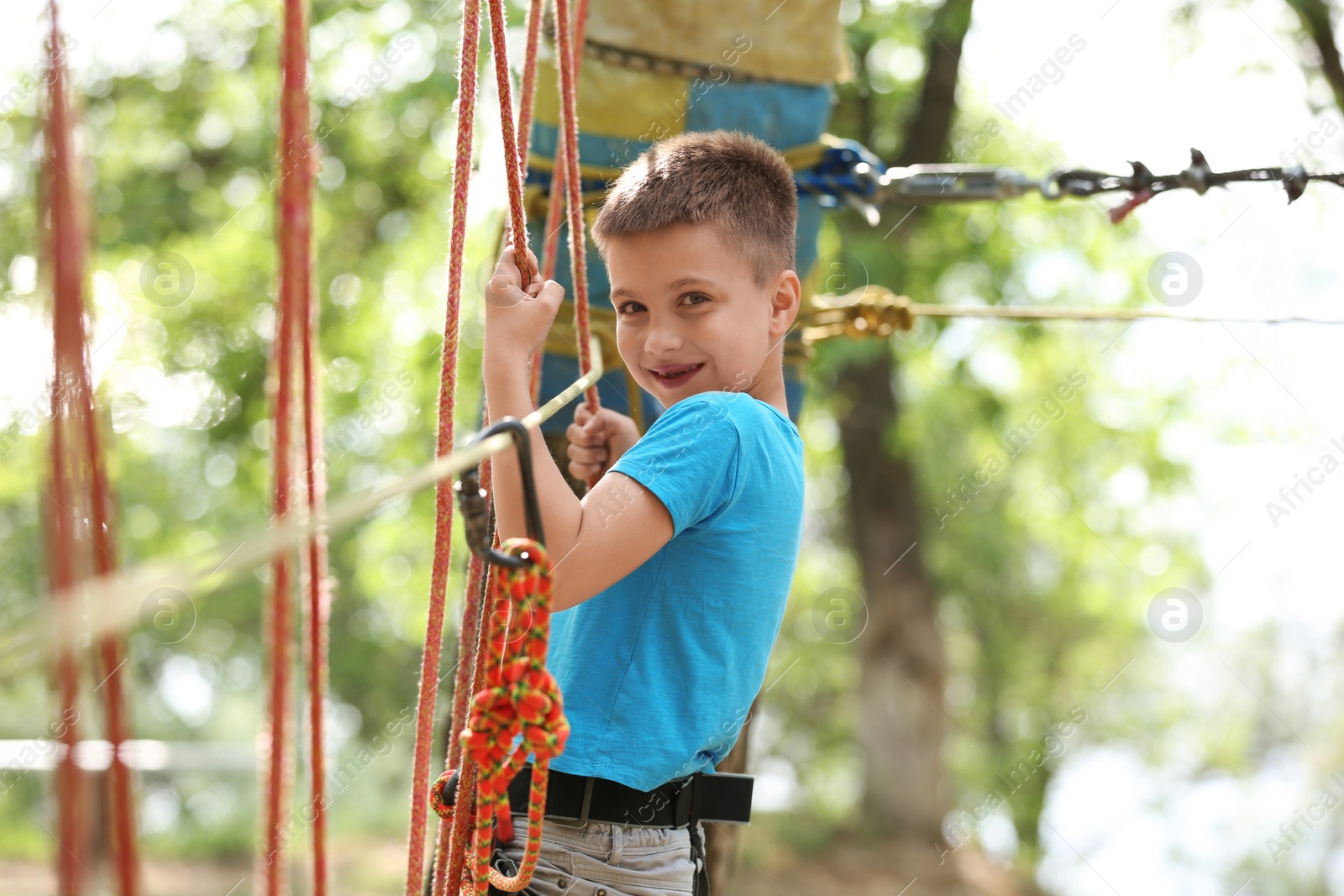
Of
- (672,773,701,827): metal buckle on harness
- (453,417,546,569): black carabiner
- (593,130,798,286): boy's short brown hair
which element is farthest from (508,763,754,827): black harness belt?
(593,130,798,286): boy's short brown hair

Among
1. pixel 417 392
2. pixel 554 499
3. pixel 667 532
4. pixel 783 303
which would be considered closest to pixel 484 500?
pixel 554 499

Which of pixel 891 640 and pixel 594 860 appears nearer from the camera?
pixel 594 860

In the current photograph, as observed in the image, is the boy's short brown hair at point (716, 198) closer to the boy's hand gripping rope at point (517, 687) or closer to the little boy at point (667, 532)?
the little boy at point (667, 532)

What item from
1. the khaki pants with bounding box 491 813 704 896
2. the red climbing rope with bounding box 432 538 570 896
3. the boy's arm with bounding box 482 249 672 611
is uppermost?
the boy's arm with bounding box 482 249 672 611

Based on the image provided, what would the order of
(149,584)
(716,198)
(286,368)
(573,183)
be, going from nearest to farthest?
(149,584), (286,368), (716,198), (573,183)

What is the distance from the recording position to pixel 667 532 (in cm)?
115

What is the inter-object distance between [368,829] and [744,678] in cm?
1140

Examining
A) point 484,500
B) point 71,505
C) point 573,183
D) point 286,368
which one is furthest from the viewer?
point 573,183

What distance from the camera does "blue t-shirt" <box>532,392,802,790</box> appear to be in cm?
124

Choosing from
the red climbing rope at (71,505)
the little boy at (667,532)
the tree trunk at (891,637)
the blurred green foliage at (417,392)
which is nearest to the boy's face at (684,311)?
the little boy at (667,532)

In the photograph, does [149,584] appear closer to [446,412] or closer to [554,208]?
[446,412]

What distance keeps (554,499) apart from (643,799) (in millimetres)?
405

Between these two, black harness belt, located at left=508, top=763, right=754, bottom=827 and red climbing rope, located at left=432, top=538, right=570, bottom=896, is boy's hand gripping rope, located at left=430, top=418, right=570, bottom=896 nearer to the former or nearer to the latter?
red climbing rope, located at left=432, top=538, right=570, bottom=896

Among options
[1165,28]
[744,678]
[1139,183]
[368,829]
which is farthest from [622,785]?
[368,829]
